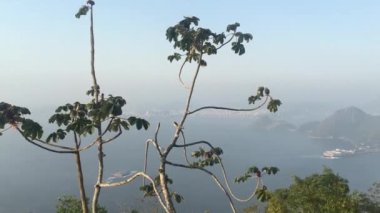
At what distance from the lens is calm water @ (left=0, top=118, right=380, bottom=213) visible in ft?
265

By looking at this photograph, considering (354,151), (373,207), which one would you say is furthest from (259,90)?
(354,151)

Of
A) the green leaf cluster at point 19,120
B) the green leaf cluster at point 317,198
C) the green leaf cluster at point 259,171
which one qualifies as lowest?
the green leaf cluster at point 259,171

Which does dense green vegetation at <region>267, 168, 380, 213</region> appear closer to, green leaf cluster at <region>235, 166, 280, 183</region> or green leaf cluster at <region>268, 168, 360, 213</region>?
green leaf cluster at <region>268, 168, 360, 213</region>

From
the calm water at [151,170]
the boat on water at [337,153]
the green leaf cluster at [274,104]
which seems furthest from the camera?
the boat on water at [337,153]

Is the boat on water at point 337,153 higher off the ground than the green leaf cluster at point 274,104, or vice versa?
the boat on water at point 337,153

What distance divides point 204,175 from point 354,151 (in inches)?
3477

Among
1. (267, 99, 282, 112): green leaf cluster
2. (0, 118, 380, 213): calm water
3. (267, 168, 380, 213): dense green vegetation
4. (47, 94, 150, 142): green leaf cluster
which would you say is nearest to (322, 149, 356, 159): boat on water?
(0, 118, 380, 213): calm water

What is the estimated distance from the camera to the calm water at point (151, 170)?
265ft

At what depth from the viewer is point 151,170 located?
10856 cm

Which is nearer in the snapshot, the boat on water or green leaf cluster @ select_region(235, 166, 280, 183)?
green leaf cluster @ select_region(235, 166, 280, 183)

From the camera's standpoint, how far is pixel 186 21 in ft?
18.3

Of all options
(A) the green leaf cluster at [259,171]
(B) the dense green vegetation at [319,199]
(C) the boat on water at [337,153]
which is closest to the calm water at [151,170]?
(C) the boat on water at [337,153]

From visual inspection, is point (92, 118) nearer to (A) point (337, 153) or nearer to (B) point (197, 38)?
(B) point (197, 38)

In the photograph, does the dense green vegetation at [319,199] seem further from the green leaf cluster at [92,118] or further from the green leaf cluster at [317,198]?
the green leaf cluster at [92,118]
